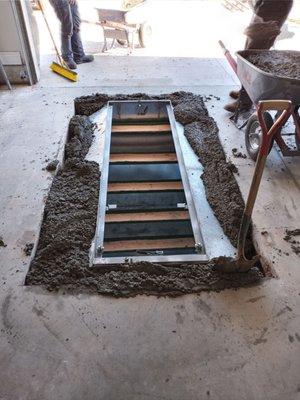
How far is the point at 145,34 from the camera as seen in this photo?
5.16 meters

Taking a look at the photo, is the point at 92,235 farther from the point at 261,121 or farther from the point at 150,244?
the point at 261,121

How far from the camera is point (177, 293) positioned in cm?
177

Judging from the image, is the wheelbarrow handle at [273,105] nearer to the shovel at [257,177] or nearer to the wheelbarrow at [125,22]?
the shovel at [257,177]

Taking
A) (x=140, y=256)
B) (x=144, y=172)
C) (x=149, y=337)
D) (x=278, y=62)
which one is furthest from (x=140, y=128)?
(x=149, y=337)

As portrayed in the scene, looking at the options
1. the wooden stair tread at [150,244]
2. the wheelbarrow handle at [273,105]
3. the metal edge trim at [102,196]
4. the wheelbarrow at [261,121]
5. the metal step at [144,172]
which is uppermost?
the wheelbarrow handle at [273,105]

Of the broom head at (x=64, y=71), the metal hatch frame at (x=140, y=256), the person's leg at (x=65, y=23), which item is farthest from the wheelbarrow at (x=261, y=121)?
the person's leg at (x=65, y=23)

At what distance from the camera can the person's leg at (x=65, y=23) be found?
3.81m

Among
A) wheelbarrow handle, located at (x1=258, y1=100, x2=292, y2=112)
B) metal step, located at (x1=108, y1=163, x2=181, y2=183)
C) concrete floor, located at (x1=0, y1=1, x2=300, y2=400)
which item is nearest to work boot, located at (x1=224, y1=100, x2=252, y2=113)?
metal step, located at (x1=108, y1=163, x2=181, y2=183)

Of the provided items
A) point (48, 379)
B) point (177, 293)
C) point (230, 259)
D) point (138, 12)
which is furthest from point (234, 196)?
point (138, 12)

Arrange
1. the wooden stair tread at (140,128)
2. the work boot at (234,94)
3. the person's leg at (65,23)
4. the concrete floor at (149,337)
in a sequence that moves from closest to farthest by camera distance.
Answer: the concrete floor at (149,337) < the wooden stair tread at (140,128) < the work boot at (234,94) < the person's leg at (65,23)

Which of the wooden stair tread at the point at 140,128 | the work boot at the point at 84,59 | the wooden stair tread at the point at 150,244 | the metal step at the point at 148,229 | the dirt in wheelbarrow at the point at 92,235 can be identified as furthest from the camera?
the work boot at the point at 84,59

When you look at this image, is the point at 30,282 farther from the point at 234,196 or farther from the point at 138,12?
the point at 138,12

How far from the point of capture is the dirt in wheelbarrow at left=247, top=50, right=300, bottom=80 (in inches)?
104

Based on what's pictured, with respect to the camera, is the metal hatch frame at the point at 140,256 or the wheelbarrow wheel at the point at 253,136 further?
the wheelbarrow wheel at the point at 253,136
